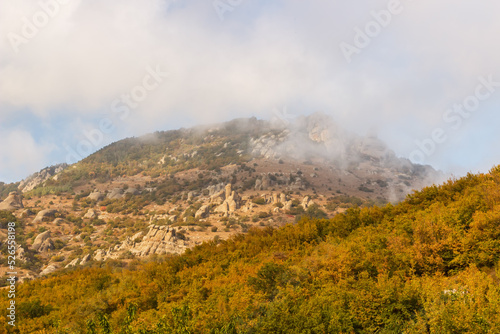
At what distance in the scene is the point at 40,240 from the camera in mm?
55250

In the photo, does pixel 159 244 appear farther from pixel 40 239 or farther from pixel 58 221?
pixel 58 221

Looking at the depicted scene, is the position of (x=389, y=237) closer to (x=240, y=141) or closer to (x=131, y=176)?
(x=131, y=176)

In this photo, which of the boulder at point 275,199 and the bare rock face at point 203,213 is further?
the boulder at point 275,199

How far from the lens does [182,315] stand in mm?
8898

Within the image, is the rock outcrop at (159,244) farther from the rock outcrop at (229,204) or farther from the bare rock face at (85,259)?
the rock outcrop at (229,204)

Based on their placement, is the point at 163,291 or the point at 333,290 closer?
the point at 333,290

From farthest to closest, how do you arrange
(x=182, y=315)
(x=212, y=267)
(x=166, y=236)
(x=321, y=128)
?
(x=321, y=128) < (x=166, y=236) < (x=212, y=267) < (x=182, y=315)

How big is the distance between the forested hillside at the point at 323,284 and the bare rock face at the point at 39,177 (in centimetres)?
11881

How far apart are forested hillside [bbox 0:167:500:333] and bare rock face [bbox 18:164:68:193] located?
118810 mm

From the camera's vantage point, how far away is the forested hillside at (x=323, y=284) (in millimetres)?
10055

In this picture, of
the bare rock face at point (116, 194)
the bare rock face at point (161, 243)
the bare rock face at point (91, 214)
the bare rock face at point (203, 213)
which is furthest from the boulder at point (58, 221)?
the bare rock face at point (203, 213)

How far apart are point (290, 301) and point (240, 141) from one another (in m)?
134

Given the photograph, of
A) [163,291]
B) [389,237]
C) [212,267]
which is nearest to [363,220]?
[389,237]

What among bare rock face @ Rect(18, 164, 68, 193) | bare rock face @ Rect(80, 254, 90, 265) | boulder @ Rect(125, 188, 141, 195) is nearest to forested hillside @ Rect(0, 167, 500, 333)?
bare rock face @ Rect(80, 254, 90, 265)
